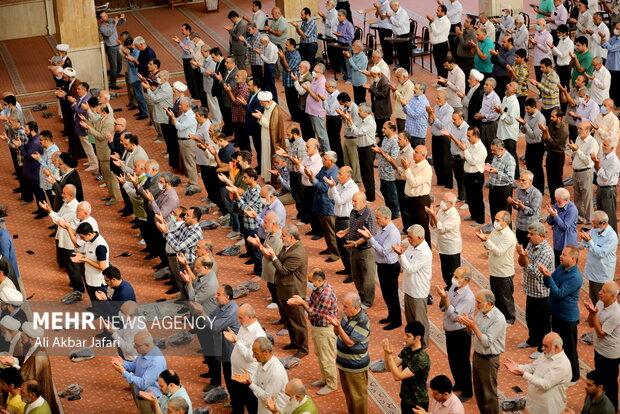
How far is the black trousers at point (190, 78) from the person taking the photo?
19.0m

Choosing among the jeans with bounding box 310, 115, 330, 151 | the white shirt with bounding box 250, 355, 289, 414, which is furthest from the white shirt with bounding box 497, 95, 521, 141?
the white shirt with bounding box 250, 355, 289, 414

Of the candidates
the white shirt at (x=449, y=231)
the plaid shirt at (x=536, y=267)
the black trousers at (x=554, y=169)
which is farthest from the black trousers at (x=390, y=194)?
the plaid shirt at (x=536, y=267)

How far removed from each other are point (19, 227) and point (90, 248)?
155 inches

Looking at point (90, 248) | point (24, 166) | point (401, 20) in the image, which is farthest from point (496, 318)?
point (401, 20)

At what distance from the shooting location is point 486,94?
15.1m

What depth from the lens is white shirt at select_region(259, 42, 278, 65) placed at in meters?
18.1

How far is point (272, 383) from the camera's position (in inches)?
379

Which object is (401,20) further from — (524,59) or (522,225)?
(522,225)

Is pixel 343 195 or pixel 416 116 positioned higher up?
pixel 416 116

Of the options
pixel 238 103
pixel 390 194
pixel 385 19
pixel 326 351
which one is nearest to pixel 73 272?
pixel 238 103

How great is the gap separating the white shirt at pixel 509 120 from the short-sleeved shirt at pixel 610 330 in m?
5.03

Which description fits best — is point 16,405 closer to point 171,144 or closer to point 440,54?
point 171,144

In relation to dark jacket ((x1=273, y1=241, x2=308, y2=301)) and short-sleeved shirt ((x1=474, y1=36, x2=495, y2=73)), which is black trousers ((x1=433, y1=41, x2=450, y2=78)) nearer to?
short-sleeved shirt ((x1=474, y1=36, x2=495, y2=73))

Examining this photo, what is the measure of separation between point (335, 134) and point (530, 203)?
4690 mm
